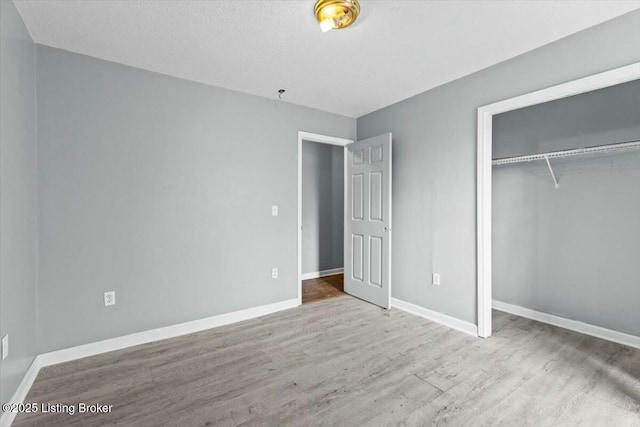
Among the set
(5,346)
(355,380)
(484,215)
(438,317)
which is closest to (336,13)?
(484,215)

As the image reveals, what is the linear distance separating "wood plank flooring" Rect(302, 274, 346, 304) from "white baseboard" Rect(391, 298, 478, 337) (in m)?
0.87

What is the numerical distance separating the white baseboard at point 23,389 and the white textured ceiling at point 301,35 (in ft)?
7.97

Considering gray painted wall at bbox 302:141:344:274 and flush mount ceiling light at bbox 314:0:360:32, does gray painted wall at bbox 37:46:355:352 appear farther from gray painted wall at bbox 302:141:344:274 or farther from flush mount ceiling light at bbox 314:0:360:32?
flush mount ceiling light at bbox 314:0:360:32

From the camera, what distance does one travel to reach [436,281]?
317 centimetres

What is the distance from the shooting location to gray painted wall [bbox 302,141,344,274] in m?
5.04

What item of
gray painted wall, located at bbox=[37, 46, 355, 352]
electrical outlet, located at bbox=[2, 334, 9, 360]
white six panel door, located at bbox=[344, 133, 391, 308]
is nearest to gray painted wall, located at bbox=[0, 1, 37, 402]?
electrical outlet, located at bbox=[2, 334, 9, 360]

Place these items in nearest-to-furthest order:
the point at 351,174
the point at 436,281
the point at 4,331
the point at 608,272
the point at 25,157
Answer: the point at 4,331
the point at 25,157
the point at 608,272
the point at 436,281
the point at 351,174

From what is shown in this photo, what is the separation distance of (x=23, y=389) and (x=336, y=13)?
3.16 meters

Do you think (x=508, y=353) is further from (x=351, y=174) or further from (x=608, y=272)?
(x=351, y=174)

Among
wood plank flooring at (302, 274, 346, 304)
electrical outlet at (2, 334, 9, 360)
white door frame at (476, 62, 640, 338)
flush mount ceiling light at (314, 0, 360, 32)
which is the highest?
flush mount ceiling light at (314, 0, 360, 32)

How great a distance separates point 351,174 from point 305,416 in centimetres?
294

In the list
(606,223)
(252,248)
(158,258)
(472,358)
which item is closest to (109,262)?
(158,258)

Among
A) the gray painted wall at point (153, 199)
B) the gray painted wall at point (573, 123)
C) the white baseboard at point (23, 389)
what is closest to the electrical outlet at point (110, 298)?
the gray painted wall at point (153, 199)

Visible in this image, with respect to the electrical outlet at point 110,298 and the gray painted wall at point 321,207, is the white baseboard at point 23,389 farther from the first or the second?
the gray painted wall at point 321,207
